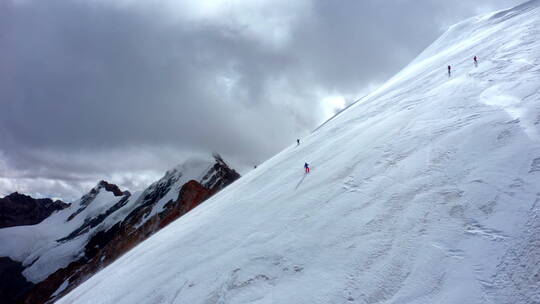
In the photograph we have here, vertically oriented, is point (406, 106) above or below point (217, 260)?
above

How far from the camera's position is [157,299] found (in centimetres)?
1079

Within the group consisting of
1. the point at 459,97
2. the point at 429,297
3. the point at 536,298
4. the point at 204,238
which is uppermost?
the point at 459,97

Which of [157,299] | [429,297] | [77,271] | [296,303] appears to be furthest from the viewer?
[77,271]

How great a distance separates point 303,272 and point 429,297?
325 cm

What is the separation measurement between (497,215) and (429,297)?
9.94 ft

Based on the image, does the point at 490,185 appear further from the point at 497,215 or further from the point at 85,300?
the point at 85,300

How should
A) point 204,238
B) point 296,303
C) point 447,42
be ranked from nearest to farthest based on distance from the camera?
point 296,303
point 204,238
point 447,42

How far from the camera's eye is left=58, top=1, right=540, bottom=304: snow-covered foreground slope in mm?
7309

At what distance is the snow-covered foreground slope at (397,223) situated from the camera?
24.0 feet

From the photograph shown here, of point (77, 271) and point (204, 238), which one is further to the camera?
point (77, 271)

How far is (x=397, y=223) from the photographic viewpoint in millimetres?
9430

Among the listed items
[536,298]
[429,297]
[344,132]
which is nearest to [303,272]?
[429,297]

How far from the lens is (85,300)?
1562 cm

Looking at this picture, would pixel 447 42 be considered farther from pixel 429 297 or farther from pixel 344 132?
pixel 429 297
